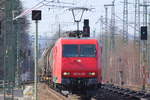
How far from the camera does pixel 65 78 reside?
26.1 meters

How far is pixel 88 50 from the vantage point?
2666cm

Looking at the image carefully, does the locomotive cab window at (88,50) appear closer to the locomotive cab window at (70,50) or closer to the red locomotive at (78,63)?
the red locomotive at (78,63)

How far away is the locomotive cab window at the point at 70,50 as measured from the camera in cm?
2666

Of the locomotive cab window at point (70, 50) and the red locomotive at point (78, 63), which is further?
the locomotive cab window at point (70, 50)

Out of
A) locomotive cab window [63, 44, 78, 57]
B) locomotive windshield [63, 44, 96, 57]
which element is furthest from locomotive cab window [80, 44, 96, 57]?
locomotive cab window [63, 44, 78, 57]

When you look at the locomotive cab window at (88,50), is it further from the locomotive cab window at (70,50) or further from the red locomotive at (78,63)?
the locomotive cab window at (70,50)

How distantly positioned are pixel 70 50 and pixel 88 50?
0.90m

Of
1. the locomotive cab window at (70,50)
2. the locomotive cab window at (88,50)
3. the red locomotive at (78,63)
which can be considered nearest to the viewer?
the red locomotive at (78,63)

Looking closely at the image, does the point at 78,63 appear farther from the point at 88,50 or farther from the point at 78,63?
the point at 88,50

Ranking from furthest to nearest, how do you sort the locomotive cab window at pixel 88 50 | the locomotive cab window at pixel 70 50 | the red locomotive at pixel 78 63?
the locomotive cab window at pixel 70 50 → the locomotive cab window at pixel 88 50 → the red locomotive at pixel 78 63

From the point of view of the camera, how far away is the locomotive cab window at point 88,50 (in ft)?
87.0

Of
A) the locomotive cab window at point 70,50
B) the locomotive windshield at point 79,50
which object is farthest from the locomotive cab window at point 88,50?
the locomotive cab window at point 70,50

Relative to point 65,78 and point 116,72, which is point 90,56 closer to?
point 65,78

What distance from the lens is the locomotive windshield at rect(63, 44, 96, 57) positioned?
2656 cm
